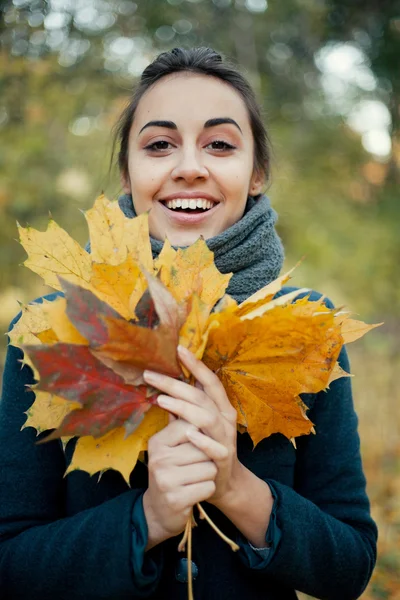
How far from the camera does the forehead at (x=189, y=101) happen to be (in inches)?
50.8

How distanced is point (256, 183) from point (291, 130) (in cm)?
616

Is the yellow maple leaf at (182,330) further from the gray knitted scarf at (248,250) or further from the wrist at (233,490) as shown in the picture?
the gray knitted scarf at (248,250)

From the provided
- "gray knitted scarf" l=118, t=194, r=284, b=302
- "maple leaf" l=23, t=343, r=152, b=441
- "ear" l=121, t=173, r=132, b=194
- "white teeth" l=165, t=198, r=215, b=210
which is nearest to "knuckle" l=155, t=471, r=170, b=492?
"maple leaf" l=23, t=343, r=152, b=441

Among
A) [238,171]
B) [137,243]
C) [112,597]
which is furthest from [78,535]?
[238,171]

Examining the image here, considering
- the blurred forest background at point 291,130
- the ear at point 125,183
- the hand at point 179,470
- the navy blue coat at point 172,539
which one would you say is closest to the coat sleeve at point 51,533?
the navy blue coat at point 172,539

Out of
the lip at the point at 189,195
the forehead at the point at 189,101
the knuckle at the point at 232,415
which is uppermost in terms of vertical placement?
the forehead at the point at 189,101

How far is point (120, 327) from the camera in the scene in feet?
2.73

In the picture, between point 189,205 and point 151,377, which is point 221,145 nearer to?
point 189,205

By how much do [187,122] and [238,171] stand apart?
0.16 meters

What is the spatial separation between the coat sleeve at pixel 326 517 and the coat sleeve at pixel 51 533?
234mm

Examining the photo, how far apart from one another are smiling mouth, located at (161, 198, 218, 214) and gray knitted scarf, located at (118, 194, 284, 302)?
76 millimetres

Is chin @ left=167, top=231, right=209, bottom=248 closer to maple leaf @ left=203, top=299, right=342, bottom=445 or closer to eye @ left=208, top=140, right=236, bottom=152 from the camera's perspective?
eye @ left=208, top=140, right=236, bottom=152

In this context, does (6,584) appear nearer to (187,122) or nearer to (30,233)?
(30,233)

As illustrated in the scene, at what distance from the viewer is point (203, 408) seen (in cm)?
90
